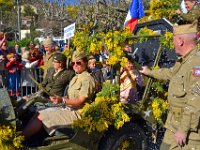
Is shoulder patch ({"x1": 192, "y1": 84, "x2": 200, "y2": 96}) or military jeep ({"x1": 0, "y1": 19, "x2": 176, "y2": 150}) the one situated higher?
shoulder patch ({"x1": 192, "y1": 84, "x2": 200, "y2": 96})

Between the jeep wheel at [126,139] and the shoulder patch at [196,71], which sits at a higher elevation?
the shoulder patch at [196,71]

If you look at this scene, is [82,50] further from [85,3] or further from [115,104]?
[85,3]

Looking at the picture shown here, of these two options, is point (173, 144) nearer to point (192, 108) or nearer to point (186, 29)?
point (192, 108)

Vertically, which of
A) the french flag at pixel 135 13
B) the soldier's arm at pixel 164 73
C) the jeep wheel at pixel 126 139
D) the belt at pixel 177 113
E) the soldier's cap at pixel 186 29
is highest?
the soldier's cap at pixel 186 29

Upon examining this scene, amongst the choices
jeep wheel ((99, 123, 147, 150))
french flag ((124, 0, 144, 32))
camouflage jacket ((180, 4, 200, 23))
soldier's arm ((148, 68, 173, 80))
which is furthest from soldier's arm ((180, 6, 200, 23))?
french flag ((124, 0, 144, 32))

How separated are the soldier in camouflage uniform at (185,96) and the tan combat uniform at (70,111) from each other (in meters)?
1.53

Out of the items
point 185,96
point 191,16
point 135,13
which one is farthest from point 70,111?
point 135,13

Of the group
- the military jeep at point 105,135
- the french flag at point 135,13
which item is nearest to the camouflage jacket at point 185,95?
the military jeep at point 105,135

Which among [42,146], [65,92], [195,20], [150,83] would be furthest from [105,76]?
[195,20]

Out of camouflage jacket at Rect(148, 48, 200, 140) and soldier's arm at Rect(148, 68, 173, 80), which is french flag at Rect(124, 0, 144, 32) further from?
camouflage jacket at Rect(148, 48, 200, 140)

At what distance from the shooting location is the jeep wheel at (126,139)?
16.9 ft

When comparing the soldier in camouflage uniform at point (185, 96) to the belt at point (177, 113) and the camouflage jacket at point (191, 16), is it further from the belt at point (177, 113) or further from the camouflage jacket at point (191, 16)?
the camouflage jacket at point (191, 16)

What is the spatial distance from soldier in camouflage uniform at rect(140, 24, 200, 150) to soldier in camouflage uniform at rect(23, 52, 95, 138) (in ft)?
5.08

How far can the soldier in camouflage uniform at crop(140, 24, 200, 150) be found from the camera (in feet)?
11.0
